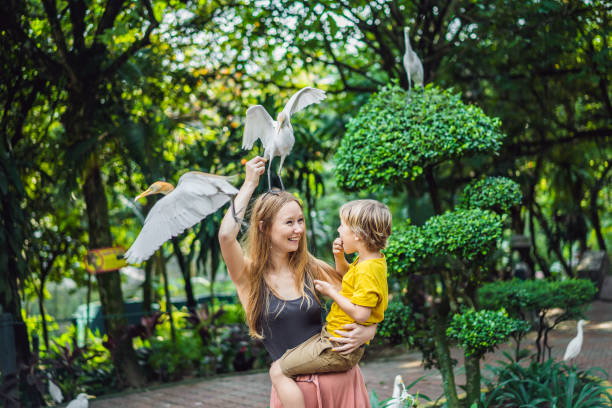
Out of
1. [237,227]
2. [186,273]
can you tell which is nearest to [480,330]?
[237,227]

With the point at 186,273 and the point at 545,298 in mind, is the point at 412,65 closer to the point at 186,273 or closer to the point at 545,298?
the point at 545,298

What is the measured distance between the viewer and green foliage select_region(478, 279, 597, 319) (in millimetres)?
5438

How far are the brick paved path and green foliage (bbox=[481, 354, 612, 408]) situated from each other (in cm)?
99

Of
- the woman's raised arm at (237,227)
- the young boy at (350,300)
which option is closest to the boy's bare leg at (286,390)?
the young boy at (350,300)

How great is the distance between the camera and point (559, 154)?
11.7 m

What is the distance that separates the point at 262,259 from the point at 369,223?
479 millimetres

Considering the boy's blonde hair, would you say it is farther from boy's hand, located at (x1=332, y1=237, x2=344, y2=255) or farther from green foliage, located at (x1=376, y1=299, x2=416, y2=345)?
green foliage, located at (x1=376, y1=299, x2=416, y2=345)

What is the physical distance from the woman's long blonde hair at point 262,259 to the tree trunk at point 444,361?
249 cm

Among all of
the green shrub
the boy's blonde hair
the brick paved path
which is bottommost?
the brick paved path

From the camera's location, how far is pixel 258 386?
22.8 feet

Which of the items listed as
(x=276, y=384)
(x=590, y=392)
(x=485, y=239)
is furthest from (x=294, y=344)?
(x=590, y=392)

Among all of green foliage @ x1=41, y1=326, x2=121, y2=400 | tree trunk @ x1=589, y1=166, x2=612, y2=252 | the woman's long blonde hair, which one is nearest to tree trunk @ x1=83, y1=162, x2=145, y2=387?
green foliage @ x1=41, y1=326, x2=121, y2=400

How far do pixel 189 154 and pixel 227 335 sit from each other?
245 cm

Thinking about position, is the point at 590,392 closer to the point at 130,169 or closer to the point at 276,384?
the point at 276,384
